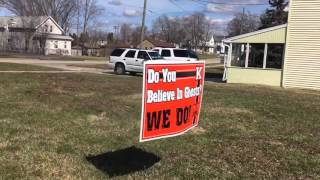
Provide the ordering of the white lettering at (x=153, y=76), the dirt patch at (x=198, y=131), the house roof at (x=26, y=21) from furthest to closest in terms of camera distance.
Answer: the house roof at (x=26, y=21), the dirt patch at (x=198, y=131), the white lettering at (x=153, y=76)

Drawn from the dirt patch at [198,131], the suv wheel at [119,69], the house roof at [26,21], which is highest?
the house roof at [26,21]

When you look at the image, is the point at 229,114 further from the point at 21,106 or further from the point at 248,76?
the point at 248,76

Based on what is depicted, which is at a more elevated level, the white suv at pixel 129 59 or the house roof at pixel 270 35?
the house roof at pixel 270 35

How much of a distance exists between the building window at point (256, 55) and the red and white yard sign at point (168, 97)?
22.8 m

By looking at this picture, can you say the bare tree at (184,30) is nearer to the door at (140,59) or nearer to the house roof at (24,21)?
the house roof at (24,21)

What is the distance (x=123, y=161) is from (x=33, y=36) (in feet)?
260

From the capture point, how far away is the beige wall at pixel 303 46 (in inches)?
1049

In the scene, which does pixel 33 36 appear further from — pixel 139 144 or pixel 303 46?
pixel 139 144

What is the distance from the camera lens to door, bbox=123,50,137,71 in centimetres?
3331

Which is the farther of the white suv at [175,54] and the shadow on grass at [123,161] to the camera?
the white suv at [175,54]

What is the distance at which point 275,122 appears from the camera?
38.3 ft

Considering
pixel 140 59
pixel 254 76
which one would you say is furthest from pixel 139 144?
pixel 140 59

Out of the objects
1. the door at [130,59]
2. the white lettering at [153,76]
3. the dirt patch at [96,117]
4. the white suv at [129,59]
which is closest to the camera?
the white lettering at [153,76]

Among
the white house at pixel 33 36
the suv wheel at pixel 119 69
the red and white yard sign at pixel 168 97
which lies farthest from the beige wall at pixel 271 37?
the white house at pixel 33 36
